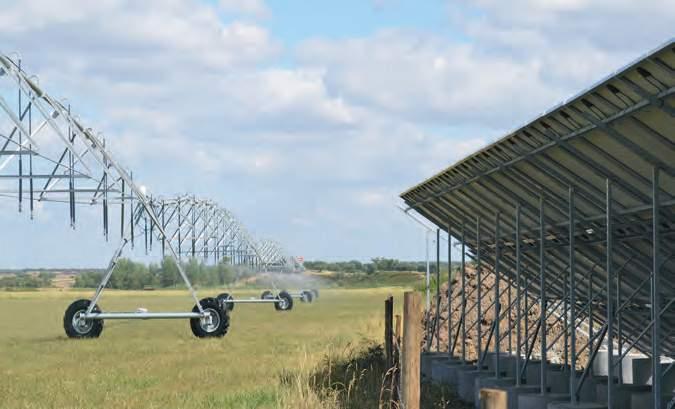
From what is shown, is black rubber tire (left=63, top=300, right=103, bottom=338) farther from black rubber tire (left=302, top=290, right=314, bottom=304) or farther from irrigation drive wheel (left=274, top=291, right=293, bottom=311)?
black rubber tire (left=302, top=290, right=314, bottom=304)

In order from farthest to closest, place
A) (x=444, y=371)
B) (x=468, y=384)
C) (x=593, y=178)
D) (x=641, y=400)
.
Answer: (x=444, y=371)
(x=468, y=384)
(x=641, y=400)
(x=593, y=178)

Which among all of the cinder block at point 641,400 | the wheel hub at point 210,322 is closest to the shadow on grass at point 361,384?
the cinder block at point 641,400

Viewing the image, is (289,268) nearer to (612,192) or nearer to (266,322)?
(266,322)

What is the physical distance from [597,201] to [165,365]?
13353 millimetres

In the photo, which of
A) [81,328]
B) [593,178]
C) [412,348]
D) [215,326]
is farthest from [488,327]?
[412,348]

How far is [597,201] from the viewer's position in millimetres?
14547

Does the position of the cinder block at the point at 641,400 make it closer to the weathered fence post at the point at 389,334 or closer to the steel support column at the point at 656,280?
the steel support column at the point at 656,280

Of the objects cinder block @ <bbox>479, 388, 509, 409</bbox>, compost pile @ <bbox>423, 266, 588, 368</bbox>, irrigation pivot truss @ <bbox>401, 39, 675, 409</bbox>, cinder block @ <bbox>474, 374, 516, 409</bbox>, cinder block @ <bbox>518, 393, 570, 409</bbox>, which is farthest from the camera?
compost pile @ <bbox>423, 266, 588, 368</bbox>

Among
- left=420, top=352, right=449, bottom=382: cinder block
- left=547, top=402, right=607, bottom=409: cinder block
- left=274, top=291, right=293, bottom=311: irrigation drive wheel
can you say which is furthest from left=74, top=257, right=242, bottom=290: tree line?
left=547, top=402, right=607, bottom=409: cinder block

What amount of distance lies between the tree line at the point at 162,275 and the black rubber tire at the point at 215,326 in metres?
20.1

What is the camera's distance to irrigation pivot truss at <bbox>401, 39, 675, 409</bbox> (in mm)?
11344

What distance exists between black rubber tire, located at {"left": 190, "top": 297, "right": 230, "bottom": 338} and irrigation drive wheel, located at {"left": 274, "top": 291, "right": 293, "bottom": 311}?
2344 centimetres

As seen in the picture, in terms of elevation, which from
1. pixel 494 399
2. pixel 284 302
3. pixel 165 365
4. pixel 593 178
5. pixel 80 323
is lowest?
pixel 165 365

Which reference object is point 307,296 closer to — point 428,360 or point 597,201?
point 428,360
